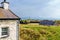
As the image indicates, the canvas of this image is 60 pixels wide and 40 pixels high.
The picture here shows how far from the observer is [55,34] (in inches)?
1751

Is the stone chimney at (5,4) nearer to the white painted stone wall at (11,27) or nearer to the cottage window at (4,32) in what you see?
the white painted stone wall at (11,27)

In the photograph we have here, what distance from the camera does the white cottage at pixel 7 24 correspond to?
1163 inches

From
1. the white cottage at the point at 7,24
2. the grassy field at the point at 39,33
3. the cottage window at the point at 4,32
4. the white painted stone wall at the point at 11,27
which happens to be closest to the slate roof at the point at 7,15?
the white cottage at the point at 7,24

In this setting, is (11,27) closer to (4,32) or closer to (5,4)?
(4,32)

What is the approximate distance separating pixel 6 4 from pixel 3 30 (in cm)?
418

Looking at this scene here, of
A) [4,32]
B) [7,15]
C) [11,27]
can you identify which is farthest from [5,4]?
[4,32]

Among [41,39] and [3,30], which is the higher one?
[3,30]

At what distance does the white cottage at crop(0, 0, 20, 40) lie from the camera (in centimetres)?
2955

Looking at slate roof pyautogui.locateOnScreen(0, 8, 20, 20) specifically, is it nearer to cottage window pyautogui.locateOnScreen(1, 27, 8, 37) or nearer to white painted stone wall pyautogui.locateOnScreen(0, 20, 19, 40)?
white painted stone wall pyautogui.locateOnScreen(0, 20, 19, 40)

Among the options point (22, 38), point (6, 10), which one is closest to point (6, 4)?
point (6, 10)

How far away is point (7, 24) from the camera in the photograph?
29.9 m

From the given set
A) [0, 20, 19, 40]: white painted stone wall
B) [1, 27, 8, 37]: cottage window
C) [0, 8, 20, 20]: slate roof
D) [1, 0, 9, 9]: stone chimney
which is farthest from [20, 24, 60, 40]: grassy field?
[1, 27, 8, 37]: cottage window

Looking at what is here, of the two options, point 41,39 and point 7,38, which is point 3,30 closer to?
point 7,38

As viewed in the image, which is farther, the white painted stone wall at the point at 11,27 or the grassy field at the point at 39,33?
the grassy field at the point at 39,33
